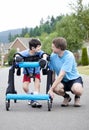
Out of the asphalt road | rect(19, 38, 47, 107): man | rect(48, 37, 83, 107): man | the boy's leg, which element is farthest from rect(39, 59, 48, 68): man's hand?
the asphalt road

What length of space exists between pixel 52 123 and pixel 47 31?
177m

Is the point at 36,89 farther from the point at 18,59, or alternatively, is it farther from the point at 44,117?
the point at 44,117

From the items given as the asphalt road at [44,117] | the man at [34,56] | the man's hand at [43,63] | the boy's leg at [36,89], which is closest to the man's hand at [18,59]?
the man at [34,56]

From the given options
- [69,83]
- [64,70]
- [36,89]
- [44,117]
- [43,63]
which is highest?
[43,63]

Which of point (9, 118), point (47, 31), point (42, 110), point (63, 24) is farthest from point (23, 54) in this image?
point (47, 31)

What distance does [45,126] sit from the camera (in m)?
7.46

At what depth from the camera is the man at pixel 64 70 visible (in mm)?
9867

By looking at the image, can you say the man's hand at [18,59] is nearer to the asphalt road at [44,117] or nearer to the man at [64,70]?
the man at [64,70]

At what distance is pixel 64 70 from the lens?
9.82m

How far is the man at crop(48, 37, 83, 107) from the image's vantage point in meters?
9.87

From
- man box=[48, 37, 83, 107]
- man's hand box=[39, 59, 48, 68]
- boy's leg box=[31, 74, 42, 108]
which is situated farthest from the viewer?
boy's leg box=[31, 74, 42, 108]

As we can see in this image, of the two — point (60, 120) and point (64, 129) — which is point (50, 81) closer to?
point (60, 120)

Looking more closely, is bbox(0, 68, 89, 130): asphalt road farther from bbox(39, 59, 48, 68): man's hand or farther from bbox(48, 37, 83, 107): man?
bbox(39, 59, 48, 68): man's hand

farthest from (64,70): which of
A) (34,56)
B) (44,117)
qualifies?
(44,117)
